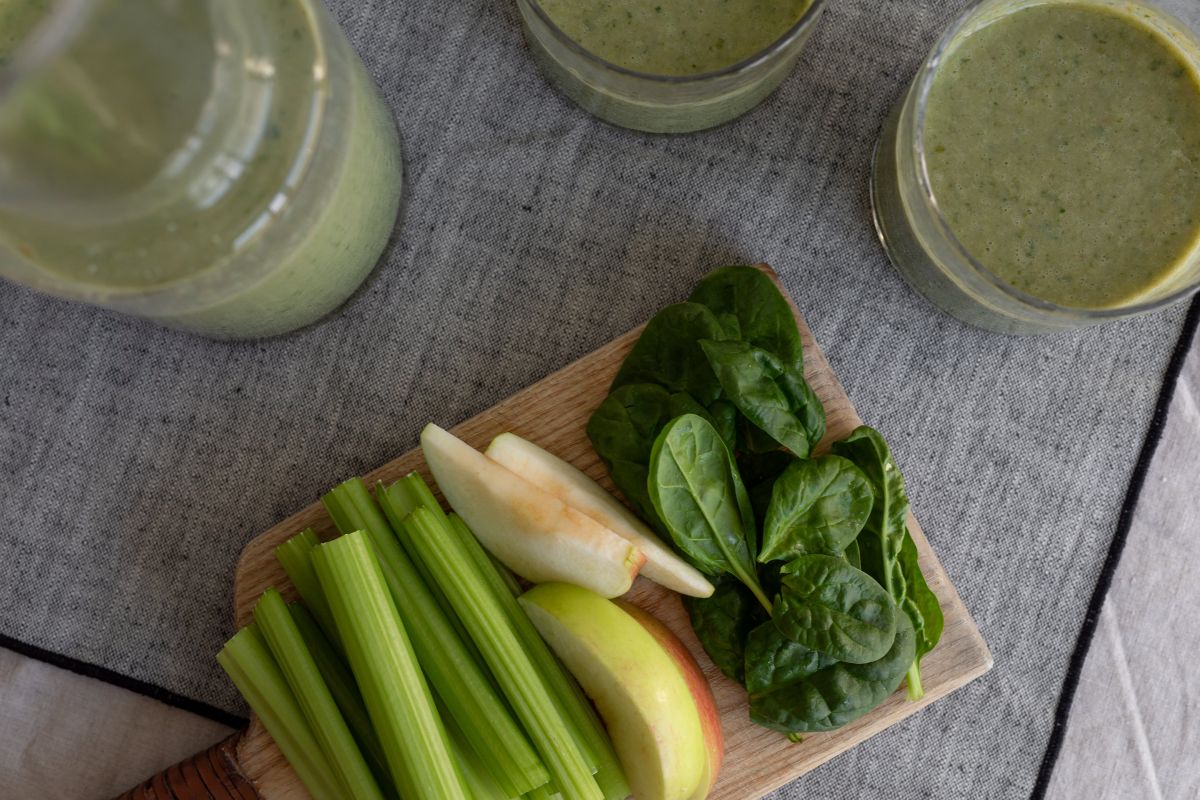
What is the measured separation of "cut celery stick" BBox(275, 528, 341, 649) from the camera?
1022mm

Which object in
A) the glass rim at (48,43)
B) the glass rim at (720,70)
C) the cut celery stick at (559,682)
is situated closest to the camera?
the glass rim at (48,43)

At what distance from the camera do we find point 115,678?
1134mm

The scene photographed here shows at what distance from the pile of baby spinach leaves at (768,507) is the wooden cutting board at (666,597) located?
0.13ft

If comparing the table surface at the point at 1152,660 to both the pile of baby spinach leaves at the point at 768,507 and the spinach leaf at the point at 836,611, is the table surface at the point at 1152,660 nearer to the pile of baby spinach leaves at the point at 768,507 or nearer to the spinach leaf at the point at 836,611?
the pile of baby spinach leaves at the point at 768,507

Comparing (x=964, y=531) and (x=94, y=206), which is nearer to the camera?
(x=94, y=206)

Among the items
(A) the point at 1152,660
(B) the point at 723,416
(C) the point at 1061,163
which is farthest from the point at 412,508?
(A) the point at 1152,660

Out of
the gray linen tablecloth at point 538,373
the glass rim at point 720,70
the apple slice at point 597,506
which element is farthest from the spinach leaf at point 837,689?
the glass rim at point 720,70

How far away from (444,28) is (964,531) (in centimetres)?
84

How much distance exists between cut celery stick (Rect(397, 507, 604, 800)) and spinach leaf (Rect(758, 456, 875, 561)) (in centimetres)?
26

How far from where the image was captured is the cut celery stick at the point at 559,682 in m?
1.00

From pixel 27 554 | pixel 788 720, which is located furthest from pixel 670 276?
pixel 27 554

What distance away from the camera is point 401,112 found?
1157mm

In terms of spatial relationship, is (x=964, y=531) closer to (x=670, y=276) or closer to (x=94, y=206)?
(x=670, y=276)

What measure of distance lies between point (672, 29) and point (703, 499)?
1.54 ft
